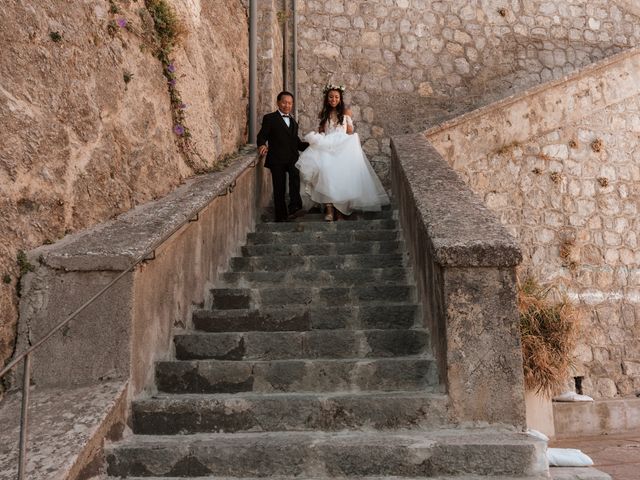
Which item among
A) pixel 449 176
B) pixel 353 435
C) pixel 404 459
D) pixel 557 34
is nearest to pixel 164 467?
pixel 353 435

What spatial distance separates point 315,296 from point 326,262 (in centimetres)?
67

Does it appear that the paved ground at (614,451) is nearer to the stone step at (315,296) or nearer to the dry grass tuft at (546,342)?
the dry grass tuft at (546,342)

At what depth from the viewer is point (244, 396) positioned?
132 inches

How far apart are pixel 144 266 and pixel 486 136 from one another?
4.91 metres

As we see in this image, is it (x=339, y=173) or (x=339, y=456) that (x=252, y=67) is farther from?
(x=339, y=456)

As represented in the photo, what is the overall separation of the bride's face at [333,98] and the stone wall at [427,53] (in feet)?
A: 6.26

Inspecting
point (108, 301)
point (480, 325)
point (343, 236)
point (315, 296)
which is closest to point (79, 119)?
point (108, 301)

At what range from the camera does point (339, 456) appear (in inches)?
110

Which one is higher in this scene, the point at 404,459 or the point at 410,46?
the point at 410,46

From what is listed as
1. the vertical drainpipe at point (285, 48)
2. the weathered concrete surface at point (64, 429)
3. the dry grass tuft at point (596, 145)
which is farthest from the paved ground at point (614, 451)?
the vertical drainpipe at point (285, 48)

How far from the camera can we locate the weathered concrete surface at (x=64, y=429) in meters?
2.37

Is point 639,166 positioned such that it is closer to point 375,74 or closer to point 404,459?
point 375,74

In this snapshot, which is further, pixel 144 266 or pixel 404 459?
pixel 144 266

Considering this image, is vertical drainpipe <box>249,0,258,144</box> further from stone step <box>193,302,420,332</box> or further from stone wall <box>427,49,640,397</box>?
stone step <box>193,302,420,332</box>
